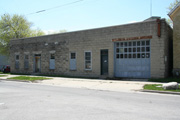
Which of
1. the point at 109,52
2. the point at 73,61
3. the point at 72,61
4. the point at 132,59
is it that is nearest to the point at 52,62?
the point at 72,61

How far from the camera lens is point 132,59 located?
17078 mm

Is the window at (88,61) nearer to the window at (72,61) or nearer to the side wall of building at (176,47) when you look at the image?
the window at (72,61)

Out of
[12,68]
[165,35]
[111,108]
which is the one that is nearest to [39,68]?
[12,68]

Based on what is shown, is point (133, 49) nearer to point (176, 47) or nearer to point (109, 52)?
point (109, 52)

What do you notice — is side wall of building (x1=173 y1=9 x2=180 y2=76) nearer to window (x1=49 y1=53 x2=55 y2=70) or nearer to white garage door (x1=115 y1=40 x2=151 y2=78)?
white garage door (x1=115 y1=40 x2=151 y2=78)

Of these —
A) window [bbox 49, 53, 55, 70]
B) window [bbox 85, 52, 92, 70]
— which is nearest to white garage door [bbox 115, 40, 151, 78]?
window [bbox 85, 52, 92, 70]

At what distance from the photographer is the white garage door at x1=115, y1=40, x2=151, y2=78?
53.9ft

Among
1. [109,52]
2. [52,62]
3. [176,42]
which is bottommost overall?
[52,62]

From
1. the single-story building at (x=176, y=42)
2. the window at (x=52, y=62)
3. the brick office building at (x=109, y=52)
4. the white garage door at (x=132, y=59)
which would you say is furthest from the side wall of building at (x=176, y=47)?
the window at (x=52, y=62)

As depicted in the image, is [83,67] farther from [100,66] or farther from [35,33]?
[35,33]

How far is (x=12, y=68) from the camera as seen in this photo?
28.6m

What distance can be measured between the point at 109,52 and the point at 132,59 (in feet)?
7.89

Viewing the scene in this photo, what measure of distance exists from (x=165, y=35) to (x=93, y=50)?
7169 millimetres

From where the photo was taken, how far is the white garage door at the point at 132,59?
16.4 meters
